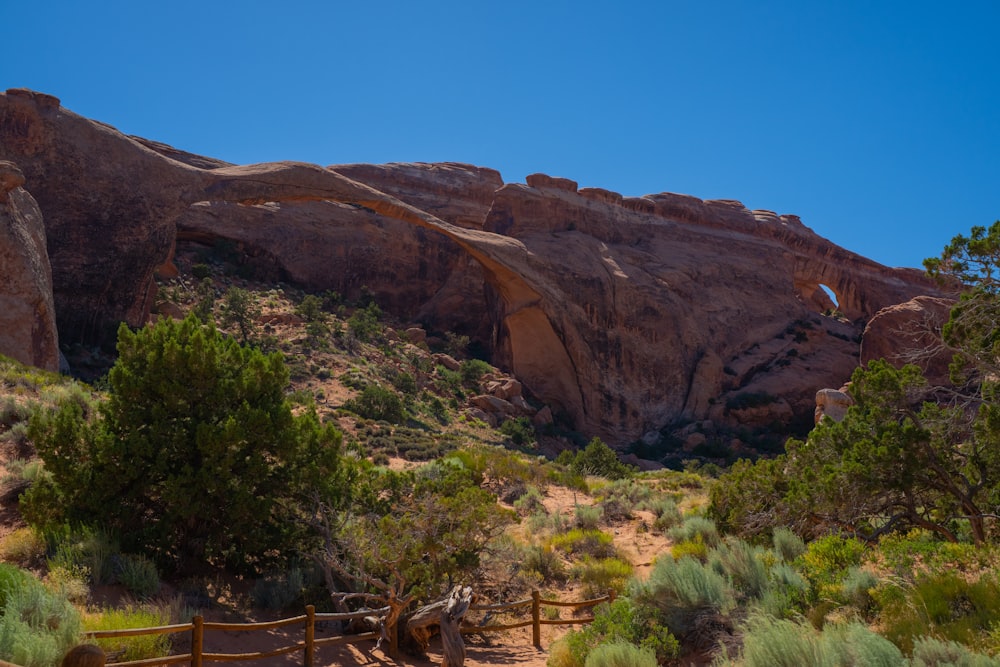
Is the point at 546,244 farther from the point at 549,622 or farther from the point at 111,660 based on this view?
the point at 111,660

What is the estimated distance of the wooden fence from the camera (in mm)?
5637

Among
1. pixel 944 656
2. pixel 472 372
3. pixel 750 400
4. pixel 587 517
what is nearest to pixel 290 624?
pixel 944 656

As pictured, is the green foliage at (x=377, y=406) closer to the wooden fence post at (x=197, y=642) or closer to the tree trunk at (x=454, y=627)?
the tree trunk at (x=454, y=627)

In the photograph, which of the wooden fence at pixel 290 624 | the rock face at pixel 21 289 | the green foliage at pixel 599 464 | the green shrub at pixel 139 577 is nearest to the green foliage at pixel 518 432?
the green foliage at pixel 599 464

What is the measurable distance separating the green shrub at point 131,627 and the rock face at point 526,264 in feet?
63.0

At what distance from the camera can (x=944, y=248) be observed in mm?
7082

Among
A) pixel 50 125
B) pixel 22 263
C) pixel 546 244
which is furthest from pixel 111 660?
pixel 546 244

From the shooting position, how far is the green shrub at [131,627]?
235 inches

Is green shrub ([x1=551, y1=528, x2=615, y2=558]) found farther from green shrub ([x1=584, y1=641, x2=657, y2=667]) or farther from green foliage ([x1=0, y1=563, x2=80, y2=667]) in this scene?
green foliage ([x1=0, y1=563, x2=80, y2=667])

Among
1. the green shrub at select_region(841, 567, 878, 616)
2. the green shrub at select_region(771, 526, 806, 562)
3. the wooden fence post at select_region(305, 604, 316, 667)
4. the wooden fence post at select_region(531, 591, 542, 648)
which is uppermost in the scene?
the green shrub at select_region(841, 567, 878, 616)

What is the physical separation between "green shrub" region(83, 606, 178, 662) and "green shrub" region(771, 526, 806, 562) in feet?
22.5

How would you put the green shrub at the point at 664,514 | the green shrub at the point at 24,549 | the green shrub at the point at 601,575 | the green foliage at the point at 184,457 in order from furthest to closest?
the green shrub at the point at 664,514 → the green shrub at the point at 601,575 → the green foliage at the point at 184,457 → the green shrub at the point at 24,549

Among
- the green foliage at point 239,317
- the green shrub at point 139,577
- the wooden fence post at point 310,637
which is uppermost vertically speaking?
the green foliage at point 239,317

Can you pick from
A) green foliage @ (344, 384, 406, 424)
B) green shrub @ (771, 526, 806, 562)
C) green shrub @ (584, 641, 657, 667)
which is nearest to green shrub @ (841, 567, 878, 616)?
green shrub @ (584, 641, 657, 667)
